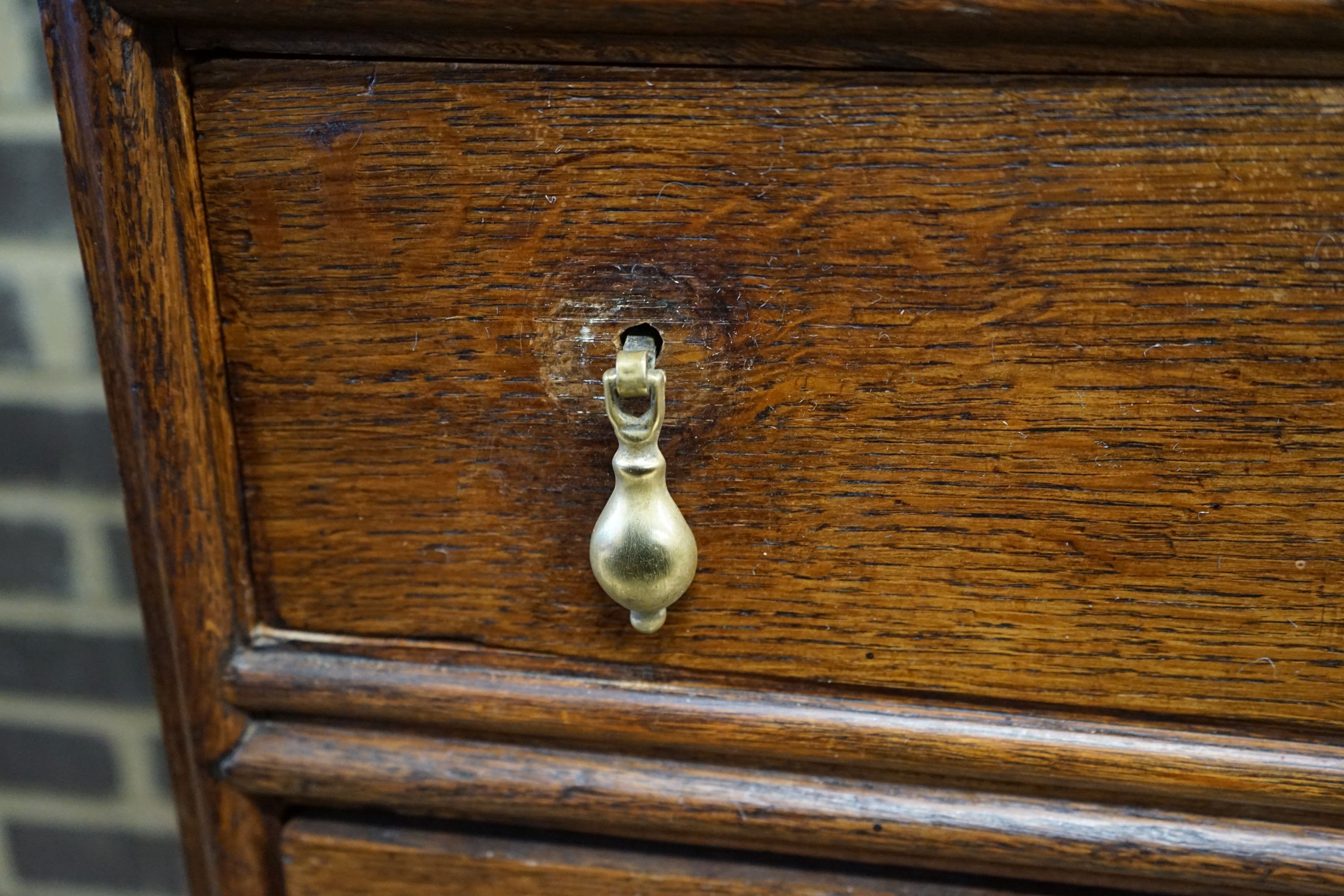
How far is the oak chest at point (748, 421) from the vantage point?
0.93 feet

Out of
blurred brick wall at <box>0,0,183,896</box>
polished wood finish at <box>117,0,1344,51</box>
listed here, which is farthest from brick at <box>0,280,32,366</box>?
polished wood finish at <box>117,0,1344,51</box>

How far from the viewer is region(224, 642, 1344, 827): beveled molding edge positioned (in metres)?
0.33

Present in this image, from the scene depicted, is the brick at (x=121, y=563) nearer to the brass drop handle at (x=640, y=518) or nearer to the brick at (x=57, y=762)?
the brick at (x=57, y=762)

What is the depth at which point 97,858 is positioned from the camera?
2.25 ft

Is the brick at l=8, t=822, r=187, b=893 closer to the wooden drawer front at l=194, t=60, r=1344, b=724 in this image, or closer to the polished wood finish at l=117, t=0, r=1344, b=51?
the wooden drawer front at l=194, t=60, r=1344, b=724

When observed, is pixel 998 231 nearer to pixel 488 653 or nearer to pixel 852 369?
pixel 852 369

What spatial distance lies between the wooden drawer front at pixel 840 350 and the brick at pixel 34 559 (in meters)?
0.37

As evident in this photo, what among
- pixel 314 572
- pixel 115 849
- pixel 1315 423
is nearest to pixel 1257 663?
pixel 1315 423

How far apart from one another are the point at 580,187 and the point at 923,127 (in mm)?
106

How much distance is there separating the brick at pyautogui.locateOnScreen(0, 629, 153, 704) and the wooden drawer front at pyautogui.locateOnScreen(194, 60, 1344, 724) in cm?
38

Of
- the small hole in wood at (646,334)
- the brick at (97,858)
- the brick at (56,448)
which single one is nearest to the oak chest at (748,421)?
the small hole in wood at (646,334)

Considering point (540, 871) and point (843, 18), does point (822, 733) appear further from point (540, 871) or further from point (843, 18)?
point (843, 18)

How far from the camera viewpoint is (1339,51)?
267 mm

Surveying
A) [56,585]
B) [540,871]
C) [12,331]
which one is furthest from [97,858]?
[540,871]
